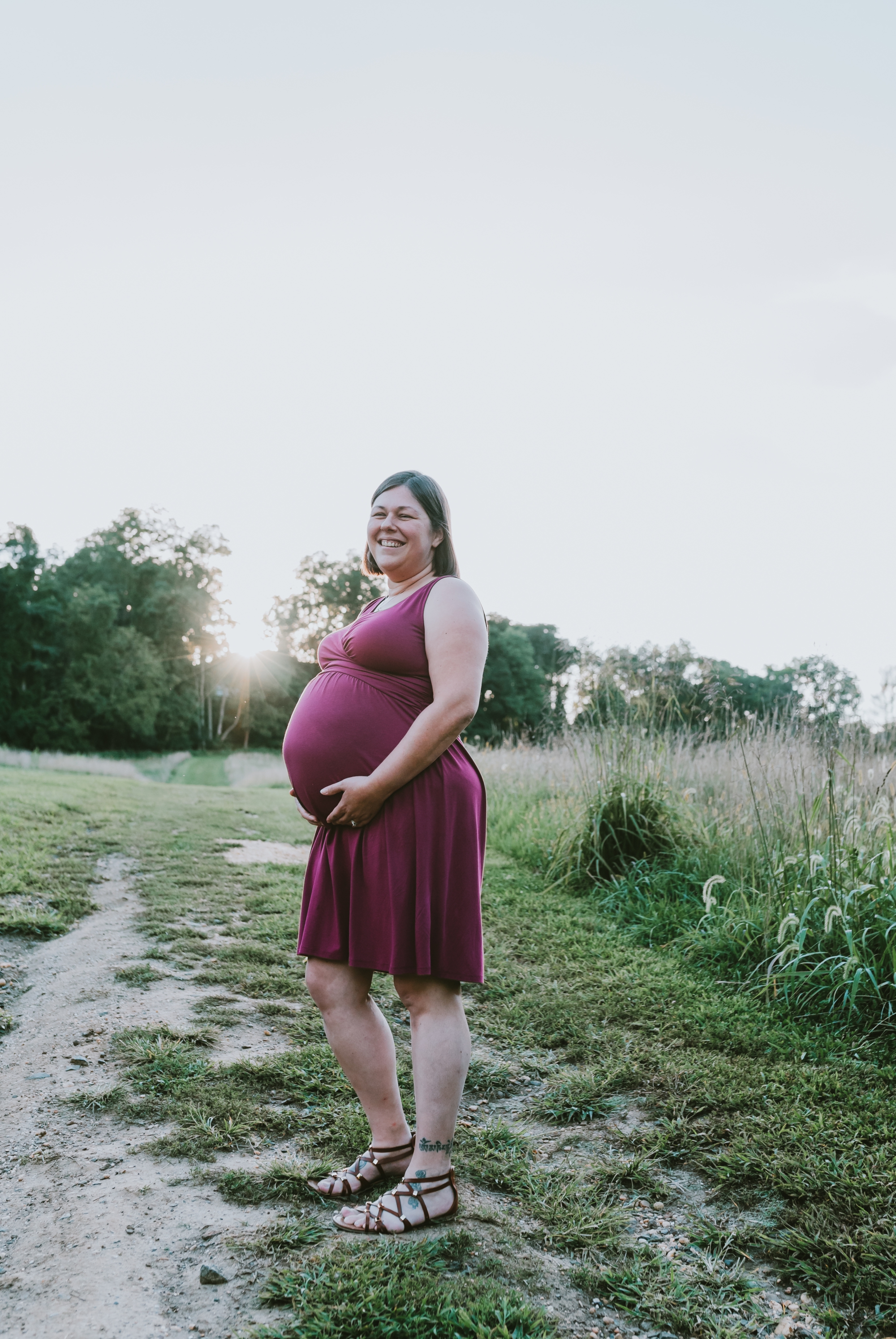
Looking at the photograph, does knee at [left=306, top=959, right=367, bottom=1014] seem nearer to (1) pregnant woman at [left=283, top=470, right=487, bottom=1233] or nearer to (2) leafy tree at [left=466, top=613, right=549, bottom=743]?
(1) pregnant woman at [left=283, top=470, right=487, bottom=1233]

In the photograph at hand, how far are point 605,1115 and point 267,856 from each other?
17.6 ft

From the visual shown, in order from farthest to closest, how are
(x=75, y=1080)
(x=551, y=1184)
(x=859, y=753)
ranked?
(x=859, y=753) → (x=75, y=1080) → (x=551, y=1184)

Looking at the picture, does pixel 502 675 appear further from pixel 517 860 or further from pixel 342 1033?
pixel 342 1033

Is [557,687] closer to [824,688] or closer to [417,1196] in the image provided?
[824,688]

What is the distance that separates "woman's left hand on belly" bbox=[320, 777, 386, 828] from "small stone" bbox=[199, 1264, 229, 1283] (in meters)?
0.99

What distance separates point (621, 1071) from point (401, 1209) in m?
1.27

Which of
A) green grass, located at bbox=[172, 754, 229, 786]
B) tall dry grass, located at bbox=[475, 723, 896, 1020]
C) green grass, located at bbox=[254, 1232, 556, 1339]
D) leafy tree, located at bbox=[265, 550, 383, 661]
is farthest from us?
leafy tree, located at bbox=[265, 550, 383, 661]

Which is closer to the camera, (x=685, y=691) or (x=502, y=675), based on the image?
(x=685, y=691)

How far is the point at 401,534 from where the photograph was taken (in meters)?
2.31

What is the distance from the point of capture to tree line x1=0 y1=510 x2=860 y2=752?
22.8ft

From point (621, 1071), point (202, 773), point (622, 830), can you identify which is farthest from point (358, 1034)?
point (202, 773)

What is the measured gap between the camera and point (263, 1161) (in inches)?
89.4

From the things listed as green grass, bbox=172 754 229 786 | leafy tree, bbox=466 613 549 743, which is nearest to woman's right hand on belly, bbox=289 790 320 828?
green grass, bbox=172 754 229 786

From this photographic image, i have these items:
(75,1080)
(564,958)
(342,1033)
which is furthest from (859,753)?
(75,1080)
